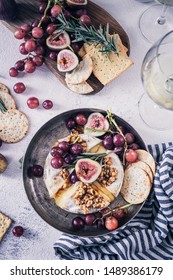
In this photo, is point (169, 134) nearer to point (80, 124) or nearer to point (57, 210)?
point (80, 124)

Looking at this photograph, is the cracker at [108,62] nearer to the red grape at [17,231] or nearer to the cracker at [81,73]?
the cracker at [81,73]

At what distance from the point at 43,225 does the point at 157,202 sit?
453 millimetres

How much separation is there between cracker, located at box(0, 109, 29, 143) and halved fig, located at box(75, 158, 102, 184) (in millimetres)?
284

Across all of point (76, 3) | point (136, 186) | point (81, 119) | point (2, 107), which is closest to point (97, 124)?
point (81, 119)

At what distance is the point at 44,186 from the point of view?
2.04 m

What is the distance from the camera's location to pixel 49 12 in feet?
6.97

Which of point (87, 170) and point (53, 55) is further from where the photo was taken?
point (53, 55)

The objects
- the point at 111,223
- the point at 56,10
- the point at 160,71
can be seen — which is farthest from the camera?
the point at 56,10

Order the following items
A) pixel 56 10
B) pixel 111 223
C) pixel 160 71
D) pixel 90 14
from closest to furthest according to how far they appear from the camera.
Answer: pixel 160 71 < pixel 111 223 < pixel 56 10 < pixel 90 14

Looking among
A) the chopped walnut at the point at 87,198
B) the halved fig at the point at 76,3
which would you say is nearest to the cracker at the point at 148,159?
the chopped walnut at the point at 87,198

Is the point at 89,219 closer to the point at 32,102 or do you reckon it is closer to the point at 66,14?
the point at 32,102

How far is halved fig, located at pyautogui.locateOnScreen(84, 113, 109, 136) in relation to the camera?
6.67 feet

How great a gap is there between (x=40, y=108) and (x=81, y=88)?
0.61ft

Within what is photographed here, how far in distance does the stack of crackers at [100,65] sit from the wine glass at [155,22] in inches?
5.7
